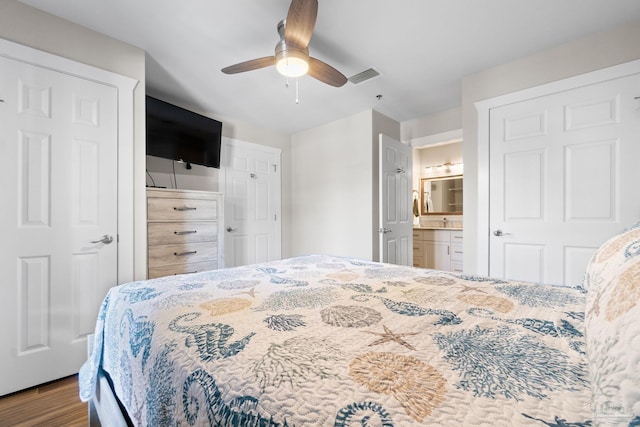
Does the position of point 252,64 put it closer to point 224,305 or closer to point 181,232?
point 181,232

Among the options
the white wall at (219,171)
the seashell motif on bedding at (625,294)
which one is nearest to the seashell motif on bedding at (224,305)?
the seashell motif on bedding at (625,294)

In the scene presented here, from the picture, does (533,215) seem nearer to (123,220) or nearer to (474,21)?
(474,21)

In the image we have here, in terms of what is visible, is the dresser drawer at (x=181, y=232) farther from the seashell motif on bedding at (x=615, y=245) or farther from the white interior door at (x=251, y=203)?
the seashell motif on bedding at (x=615, y=245)

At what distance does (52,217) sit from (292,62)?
1978 millimetres

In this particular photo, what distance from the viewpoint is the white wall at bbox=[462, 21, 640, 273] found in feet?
6.63

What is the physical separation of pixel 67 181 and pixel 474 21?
3115 millimetres

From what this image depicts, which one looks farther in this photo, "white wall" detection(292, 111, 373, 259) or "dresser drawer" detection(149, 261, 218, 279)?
"white wall" detection(292, 111, 373, 259)

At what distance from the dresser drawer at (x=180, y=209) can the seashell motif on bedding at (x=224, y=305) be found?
5.70 feet

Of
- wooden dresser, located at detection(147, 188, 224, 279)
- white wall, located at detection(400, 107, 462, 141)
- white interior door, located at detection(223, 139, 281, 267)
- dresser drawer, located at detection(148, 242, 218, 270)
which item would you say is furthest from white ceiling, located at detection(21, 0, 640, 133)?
dresser drawer, located at detection(148, 242, 218, 270)

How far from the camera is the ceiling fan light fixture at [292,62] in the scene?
6.08 feet

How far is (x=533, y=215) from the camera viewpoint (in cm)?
236

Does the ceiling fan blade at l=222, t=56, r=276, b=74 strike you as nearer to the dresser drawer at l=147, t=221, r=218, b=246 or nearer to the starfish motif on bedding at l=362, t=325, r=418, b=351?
the dresser drawer at l=147, t=221, r=218, b=246

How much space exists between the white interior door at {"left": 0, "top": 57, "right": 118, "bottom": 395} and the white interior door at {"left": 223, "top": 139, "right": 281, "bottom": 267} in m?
1.69

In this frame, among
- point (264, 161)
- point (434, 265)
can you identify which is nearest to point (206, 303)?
point (264, 161)
